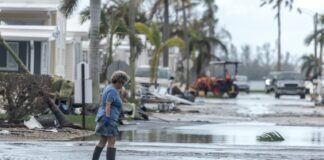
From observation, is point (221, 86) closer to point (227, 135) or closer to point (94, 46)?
point (94, 46)

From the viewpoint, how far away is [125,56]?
65.4m

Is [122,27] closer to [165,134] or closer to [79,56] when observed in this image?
[79,56]

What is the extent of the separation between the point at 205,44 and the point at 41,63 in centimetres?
4205

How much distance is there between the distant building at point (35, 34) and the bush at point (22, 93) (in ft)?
46.6

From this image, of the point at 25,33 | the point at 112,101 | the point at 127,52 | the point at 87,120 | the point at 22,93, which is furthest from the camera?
the point at 127,52

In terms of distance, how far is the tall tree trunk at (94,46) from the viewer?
29281 millimetres

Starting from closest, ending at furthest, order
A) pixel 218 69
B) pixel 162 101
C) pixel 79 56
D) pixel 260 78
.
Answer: pixel 162 101, pixel 79 56, pixel 218 69, pixel 260 78

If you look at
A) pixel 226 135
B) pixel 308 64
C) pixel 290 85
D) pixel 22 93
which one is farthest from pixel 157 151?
pixel 308 64

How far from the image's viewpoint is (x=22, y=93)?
22.5 metres

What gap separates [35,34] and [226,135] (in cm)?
1672

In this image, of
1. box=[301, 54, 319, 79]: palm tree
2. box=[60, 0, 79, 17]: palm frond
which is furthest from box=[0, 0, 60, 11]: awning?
box=[301, 54, 319, 79]: palm tree

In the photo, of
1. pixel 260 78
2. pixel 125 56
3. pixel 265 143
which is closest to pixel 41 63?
pixel 265 143

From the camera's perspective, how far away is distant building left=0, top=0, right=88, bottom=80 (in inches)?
1542

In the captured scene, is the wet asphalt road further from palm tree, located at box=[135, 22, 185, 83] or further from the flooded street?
palm tree, located at box=[135, 22, 185, 83]
